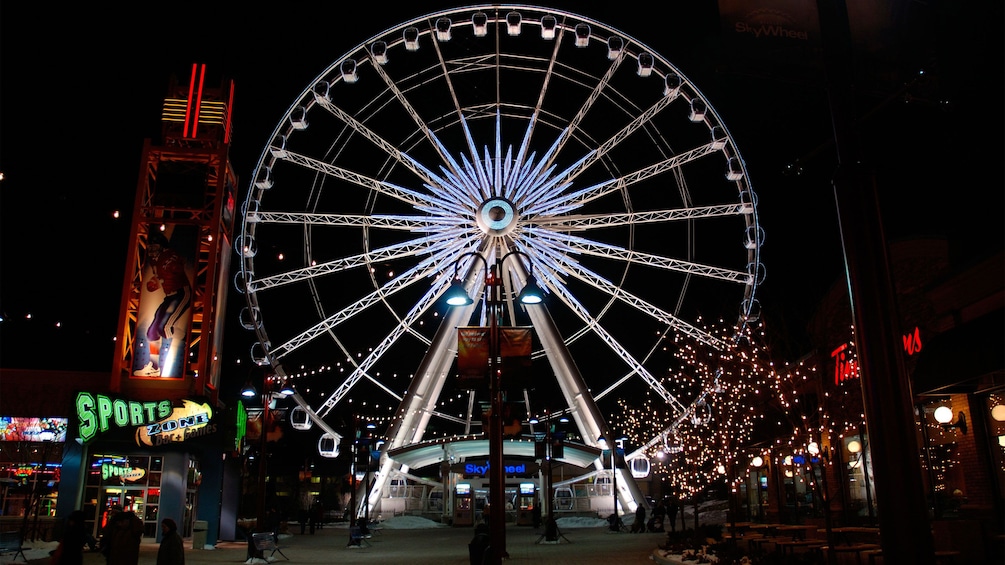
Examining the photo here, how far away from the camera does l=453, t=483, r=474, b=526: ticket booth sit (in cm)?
4709

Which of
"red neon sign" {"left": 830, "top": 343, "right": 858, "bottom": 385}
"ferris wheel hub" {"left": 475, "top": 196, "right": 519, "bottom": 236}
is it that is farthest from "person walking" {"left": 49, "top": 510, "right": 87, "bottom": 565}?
"ferris wheel hub" {"left": 475, "top": 196, "right": 519, "bottom": 236}

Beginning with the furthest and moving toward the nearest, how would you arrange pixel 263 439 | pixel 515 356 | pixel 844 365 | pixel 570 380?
1. pixel 570 380
2. pixel 263 439
3. pixel 515 356
4. pixel 844 365

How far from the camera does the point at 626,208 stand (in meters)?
31.4

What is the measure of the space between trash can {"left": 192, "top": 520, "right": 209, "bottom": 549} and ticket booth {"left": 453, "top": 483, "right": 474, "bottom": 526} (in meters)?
20.9

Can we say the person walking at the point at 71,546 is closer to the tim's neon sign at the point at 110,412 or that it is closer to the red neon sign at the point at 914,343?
the red neon sign at the point at 914,343

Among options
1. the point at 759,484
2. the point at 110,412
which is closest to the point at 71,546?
the point at 110,412

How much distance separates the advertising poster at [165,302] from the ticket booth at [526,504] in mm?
23260

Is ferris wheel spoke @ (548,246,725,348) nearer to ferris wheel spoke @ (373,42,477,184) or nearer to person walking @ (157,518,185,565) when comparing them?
ferris wheel spoke @ (373,42,477,184)

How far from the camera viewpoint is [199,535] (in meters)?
28.0

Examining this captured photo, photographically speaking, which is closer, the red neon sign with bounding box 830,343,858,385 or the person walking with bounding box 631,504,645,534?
the red neon sign with bounding box 830,343,858,385

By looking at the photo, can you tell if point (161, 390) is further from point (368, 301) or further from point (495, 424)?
point (495, 424)

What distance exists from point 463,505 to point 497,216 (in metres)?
23.8

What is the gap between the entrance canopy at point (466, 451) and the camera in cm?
4228

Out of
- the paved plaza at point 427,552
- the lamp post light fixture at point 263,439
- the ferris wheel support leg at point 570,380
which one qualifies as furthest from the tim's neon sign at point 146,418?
the ferris wheel support leg at point 570,380
